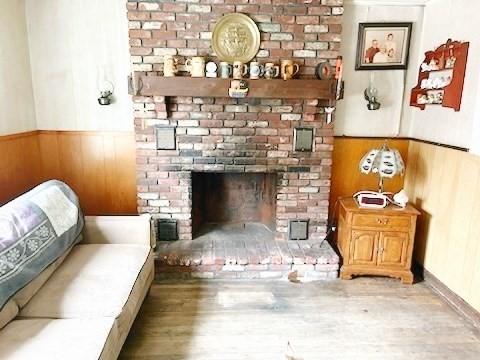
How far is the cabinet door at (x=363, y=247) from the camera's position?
275cm

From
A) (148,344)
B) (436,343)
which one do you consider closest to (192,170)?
(148,344)

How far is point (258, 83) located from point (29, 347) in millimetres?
2192

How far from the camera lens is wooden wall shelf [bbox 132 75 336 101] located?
8.74 ft

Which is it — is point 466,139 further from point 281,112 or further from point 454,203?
point 281,112

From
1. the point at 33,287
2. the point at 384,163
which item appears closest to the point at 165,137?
the point at 33,287

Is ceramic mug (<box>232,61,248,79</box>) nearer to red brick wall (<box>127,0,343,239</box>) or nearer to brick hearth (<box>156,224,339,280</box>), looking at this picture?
red brick wall (<box>127,0,343,239</box>)

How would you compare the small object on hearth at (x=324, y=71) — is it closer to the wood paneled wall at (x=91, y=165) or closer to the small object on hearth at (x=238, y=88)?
the small object on hearth at (x=238, y=88)

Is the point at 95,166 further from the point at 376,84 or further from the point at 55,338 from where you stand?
the point at 376,84

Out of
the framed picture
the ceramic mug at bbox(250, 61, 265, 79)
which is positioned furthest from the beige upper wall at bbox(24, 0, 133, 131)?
the framed picture

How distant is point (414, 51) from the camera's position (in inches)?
120

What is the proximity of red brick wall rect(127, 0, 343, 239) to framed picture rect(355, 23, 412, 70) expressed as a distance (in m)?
0.37

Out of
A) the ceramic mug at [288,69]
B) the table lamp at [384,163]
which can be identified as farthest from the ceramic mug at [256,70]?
the table lamp at [384,163]

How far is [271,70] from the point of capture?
2771 millimetres

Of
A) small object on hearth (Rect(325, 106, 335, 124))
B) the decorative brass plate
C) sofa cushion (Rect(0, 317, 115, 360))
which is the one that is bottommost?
sofa cushion (Rect(0, 317, 115, 360))
